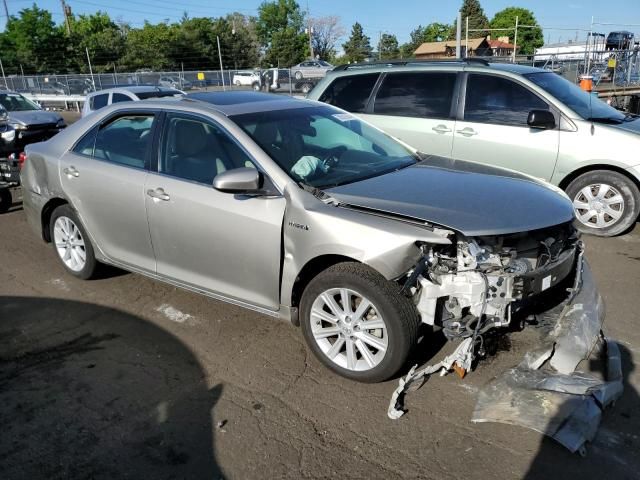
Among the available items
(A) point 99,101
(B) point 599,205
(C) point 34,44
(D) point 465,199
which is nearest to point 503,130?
(B) point 599,205

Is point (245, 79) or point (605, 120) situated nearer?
point (605, 120)

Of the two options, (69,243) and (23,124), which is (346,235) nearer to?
(69,243)

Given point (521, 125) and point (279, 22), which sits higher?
point (279, 22)

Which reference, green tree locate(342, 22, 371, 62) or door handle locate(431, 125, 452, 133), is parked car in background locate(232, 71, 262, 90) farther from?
green tree locate(342, 22, 371, 62)

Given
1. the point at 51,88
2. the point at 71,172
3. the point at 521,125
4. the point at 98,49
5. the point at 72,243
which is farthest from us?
the point at 98,49

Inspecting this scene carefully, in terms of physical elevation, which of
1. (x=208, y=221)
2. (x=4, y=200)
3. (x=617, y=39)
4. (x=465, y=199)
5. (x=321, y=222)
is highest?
(x=617, y=39)

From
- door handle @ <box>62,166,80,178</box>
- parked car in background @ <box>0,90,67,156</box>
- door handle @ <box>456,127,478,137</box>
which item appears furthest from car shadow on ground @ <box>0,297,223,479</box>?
parked car in background @ <box>0,90,67,156</box>

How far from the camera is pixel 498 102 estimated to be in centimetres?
622

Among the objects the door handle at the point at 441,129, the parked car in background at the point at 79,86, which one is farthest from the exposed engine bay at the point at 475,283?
the parked car in background at the point at 79,86

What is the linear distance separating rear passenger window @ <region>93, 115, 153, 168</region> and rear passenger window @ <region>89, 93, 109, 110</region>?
1016 cm

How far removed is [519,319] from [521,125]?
3.36 meters

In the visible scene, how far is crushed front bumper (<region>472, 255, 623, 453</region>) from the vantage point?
2.76 meters

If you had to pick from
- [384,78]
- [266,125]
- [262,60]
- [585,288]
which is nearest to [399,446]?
[585,288]

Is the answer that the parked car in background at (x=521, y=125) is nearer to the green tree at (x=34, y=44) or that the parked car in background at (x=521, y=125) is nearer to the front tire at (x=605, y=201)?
the front tire at (x=605, y=201)
